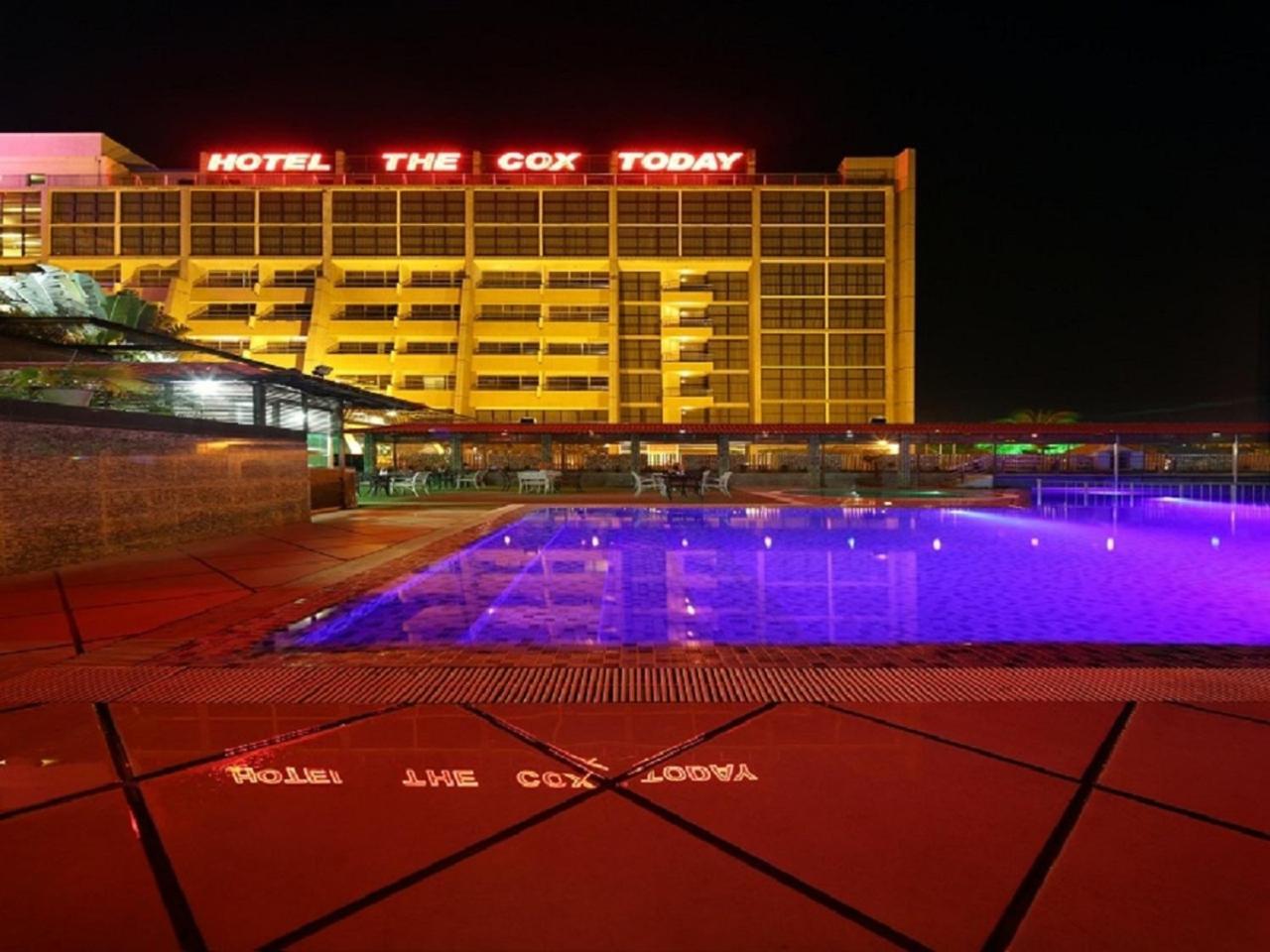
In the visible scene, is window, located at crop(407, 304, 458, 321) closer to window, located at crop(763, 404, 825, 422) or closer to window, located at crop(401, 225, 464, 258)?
window, located at crop(401, 225, 464, 258)

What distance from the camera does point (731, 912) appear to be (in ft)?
6.82

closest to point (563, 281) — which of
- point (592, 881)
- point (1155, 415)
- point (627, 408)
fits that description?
point (627, 408)

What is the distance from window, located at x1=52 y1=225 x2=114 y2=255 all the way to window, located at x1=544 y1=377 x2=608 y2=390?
2890 centimetres

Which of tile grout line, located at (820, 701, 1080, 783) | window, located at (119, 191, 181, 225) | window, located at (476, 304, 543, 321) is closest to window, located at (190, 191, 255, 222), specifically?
window, located at (119, 191, 181, 225)

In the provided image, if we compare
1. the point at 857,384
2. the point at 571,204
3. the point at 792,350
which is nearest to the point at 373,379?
the point at 571,204

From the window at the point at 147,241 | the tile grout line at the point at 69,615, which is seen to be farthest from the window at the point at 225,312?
the tile grout line at the point at 69,615

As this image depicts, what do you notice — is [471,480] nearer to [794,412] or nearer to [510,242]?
[510,242]

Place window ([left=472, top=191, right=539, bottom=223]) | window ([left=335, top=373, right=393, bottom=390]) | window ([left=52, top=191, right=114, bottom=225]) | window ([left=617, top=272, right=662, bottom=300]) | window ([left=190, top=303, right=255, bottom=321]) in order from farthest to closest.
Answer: window ([left=617, top=272, right=662, bottom=300])
window ([left=472, top=191, right=539, bottom=223])
window ([left=52, top=191, right=114, bottom=225])
window ([left=190, top=303, right=255, bottom=321])
window ([left=335, top=373, right=393, bottom=390])

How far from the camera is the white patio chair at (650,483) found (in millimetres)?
25558

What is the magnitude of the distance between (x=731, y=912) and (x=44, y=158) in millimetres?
68062

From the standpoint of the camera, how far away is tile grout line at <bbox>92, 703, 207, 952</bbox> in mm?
1992

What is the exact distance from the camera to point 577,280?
51.3 m

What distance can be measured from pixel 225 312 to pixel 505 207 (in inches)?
744

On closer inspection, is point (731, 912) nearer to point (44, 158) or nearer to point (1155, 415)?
point (44, 158)
